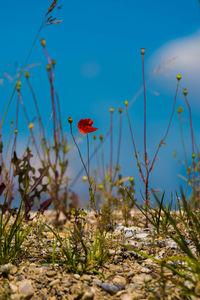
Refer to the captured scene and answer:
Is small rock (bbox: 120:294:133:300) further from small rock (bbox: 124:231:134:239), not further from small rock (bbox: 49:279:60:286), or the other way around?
small rock (bbox: 124:231:134:239)

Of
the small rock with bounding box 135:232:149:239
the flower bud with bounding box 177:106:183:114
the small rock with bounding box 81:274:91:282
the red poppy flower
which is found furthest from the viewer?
the flower bud with bounding box 177:106:183:114

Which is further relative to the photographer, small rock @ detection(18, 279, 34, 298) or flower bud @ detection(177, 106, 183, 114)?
flower bud @ detection(177, 106, 183, 114)

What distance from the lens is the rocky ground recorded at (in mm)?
1786

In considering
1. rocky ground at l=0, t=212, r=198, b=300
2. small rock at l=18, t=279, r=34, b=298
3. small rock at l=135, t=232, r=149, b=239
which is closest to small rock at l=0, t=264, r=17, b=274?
rocky ground at l=0, t=212, r=198, b=300

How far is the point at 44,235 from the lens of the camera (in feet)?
9.62

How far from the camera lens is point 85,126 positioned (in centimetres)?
221

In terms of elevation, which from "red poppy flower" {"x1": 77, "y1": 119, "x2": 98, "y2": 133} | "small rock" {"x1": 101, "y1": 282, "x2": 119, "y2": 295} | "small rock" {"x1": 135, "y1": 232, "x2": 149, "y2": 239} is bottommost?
"small rock" {"x1": 101, "y1": 282, "x2": 119, "y2": 295}

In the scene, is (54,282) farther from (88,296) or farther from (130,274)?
(130,274)

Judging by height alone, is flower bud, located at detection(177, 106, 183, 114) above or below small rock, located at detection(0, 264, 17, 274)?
above

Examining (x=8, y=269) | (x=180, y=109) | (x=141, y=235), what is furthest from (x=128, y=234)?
(x=180, y=109)

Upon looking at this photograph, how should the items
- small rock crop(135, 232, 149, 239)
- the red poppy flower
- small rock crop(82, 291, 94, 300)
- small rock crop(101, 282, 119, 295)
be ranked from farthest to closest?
small rock crop(135, 232, 149, 239)
the red poppy flower
small rock crop(101, 282, 119, 295)
small rock crop(82, 291, 94, 300)

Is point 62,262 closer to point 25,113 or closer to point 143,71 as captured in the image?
point 25,113

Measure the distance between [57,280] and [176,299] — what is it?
0.73 m

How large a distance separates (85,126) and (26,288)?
1132mm
